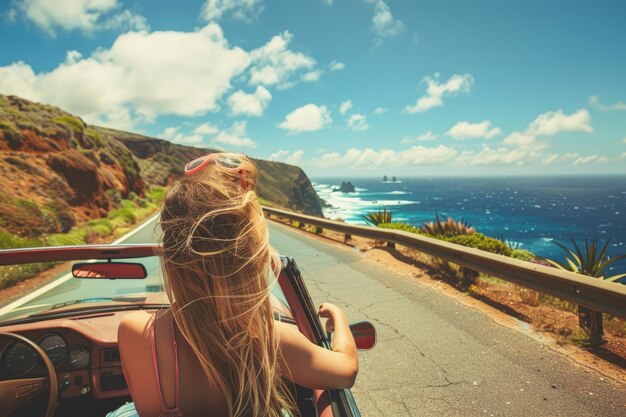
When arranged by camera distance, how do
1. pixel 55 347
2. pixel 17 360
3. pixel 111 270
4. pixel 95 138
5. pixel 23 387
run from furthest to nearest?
pixel 95 138, pixel 55 347, pixel 111 270, pixel 17 360, pixel 23 387

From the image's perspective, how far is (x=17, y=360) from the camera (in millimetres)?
2059

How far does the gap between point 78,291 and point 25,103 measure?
40895mm

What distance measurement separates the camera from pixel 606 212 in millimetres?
136375

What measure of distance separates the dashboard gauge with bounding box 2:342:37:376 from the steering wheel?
121 mm

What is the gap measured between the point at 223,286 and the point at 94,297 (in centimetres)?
215

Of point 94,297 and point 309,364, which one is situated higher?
point 309,364

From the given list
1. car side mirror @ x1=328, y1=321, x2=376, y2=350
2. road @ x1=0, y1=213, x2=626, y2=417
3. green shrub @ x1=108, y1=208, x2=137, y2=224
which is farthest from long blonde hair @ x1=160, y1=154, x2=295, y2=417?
green shrub @ x1=108, y1=208, x2=137, y2=224

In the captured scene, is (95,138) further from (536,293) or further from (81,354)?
(81,354)

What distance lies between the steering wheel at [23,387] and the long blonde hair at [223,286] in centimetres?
100

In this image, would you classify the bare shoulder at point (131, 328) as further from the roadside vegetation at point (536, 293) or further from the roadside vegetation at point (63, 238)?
the roadside vegetation at point (536, 293)

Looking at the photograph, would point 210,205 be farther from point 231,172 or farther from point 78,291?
point 78,291

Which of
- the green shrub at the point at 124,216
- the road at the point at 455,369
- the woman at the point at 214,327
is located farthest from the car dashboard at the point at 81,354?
the green shrub at the point at 124,216

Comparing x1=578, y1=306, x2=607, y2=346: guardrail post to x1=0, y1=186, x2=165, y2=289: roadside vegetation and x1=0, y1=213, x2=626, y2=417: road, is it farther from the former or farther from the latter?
x1=0, y1=186, x2=165, y2=289: roadside vegetation

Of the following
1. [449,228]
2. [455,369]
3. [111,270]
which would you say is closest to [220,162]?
[111,270]
